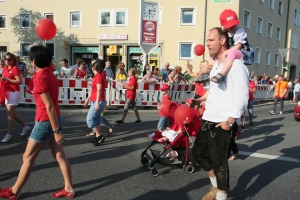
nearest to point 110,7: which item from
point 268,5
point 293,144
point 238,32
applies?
point 268,5

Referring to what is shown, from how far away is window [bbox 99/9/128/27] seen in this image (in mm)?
24938

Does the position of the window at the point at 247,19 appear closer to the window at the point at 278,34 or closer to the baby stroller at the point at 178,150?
the window at the point at 278,34

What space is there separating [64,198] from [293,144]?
→ 5.53m

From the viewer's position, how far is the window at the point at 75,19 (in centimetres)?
2588

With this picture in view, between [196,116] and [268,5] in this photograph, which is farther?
[268,5]

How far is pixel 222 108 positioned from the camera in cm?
311

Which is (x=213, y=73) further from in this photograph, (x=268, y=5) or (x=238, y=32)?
(x=268, y=5)

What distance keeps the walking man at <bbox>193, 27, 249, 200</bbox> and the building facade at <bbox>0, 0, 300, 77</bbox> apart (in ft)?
62.7

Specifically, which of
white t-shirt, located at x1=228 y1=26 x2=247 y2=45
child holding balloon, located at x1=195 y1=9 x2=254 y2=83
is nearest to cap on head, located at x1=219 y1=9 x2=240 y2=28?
child holding balloon, located at x1=195 y1=9 x2=254 y2=83

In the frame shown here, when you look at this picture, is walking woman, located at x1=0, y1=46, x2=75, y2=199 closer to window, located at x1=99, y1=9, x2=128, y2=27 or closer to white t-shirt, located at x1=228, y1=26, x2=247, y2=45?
white t-shirt, located at x1=228, y1=26, x2=247, y2=45

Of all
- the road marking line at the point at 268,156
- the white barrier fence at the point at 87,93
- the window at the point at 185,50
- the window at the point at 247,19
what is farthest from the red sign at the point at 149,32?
the window at the point at 247,19

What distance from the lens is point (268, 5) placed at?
2912 centimetres

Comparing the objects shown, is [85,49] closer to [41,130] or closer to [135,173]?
[135,173]

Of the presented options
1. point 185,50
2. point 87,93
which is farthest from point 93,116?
point 185,50
